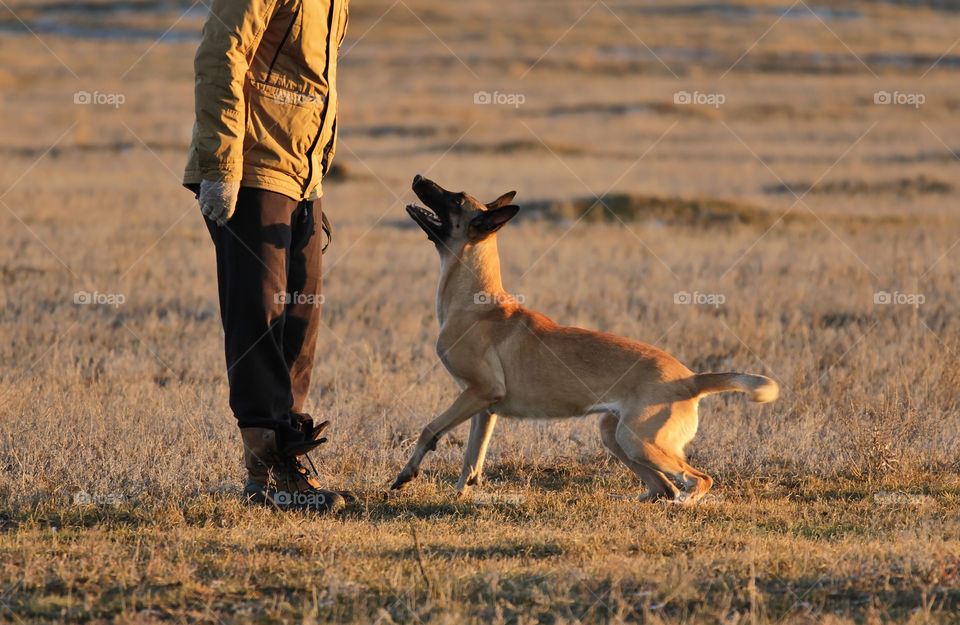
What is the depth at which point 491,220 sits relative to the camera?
6.80 meters

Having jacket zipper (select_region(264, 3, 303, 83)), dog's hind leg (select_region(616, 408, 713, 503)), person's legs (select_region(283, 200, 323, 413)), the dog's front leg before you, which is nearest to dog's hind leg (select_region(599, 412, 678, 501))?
dog's hind leg (select_region(616, 408, 713, 503))

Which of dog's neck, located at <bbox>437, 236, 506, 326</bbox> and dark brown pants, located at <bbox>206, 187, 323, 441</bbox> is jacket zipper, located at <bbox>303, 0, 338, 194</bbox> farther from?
dog's neck, located at <bbox>437, 236, 506, 326</bbox>

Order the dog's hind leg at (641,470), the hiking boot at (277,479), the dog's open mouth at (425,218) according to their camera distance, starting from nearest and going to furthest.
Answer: the hiking boot at (277,479) → the dog's hind leg at (641,470) → the dog's open mouth at (425,218)

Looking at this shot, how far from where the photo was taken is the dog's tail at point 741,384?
247 inches

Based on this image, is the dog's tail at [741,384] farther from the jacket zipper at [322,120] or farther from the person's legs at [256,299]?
the jacket zipper at [322,120]

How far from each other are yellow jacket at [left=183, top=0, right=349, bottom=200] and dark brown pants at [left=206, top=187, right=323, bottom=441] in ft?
0.51

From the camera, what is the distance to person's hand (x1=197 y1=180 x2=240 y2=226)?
5711 mm

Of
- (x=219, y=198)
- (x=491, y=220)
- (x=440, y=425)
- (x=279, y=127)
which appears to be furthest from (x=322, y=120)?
(x=440, y=425)

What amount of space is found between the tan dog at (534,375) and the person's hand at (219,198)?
133 cm

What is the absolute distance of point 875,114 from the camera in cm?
3594

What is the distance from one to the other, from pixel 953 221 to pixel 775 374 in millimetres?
10620

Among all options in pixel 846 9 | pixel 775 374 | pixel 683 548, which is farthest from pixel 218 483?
pixel 846 9

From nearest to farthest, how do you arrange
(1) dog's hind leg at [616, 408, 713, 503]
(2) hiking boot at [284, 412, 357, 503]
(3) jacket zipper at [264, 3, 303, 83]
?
(3) jacket zipper at [264, 3, 303, 83], (2) hiking boot at [284, 412, 357, 503], (1) dog's hind leg at [616, 408, 713, 503]

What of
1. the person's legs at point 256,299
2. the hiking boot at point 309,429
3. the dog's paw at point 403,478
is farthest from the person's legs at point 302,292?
the dog's paw at point 403,478
